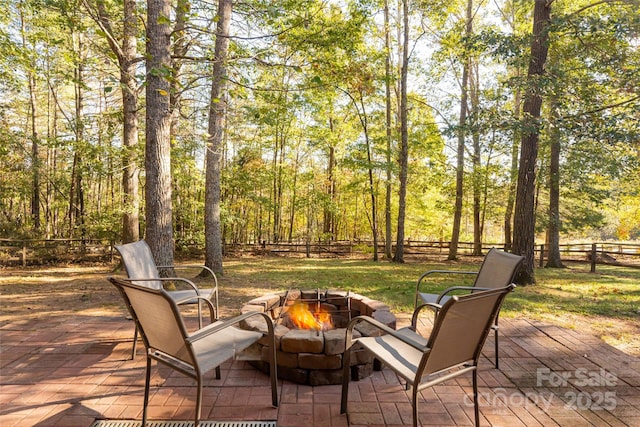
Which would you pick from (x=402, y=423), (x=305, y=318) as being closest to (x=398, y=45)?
(x=305, y=318)

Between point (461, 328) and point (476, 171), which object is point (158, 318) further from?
point (476, 171)

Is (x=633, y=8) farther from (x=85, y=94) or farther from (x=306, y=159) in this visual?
(x=85, y=94)

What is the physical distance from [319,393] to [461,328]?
1.08 meters

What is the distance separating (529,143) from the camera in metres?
5.98

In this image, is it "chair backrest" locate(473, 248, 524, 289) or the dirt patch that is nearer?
"chair backrest" locate(473, 248, 524, 289)

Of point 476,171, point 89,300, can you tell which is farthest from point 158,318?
point 476,171

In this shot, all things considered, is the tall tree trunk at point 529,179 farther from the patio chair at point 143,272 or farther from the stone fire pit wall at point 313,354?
the patio chair at point 143,272

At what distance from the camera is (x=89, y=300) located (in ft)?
15.1

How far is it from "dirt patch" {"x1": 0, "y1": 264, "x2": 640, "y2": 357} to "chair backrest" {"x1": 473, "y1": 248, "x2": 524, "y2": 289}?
135cm

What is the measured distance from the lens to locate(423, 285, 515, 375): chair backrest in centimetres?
138

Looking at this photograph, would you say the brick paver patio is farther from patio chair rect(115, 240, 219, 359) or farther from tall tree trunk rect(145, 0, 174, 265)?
tall tree trunk rect(145, 0, 174, 265)

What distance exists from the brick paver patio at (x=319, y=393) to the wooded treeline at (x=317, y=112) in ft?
6.64

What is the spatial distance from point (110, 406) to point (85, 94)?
14101mm

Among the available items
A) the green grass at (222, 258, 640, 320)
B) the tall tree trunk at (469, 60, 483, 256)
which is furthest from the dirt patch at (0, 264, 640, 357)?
the tall tree trunk at (469, 60, 483, 256)
